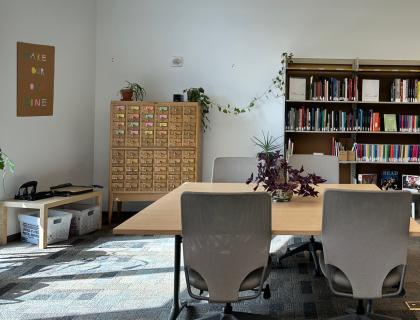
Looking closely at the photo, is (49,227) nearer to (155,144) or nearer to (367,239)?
(155,144)

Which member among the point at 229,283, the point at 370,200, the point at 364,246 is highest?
the point at 370,200

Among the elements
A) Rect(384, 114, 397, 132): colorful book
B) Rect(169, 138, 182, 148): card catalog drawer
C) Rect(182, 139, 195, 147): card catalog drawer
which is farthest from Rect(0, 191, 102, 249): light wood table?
Rect(384, 114, 397, 132): colorful book

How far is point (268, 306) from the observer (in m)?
3.01

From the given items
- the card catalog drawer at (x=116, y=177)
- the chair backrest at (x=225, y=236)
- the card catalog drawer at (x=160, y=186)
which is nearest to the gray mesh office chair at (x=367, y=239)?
the chair backrest at (x=225, y=236)

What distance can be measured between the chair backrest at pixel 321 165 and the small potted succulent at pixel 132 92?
7.72 ft

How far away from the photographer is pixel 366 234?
2143mm

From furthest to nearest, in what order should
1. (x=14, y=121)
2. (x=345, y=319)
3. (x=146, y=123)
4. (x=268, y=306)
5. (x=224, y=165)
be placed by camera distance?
Result: (x=146, y=123) < (x=14, y=121) < (x=224, y=165) < (x=268, y=306) < (x=345, y=319)

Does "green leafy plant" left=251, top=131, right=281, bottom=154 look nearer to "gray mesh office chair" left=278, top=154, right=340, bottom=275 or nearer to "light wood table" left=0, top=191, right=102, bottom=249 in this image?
"gray mesh office chair" left=278, top=154, right=340, bottom=275

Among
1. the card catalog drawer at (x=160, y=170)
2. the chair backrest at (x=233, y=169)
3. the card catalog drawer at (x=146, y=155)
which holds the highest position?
the card catalog drawer at (x=146, y=155)

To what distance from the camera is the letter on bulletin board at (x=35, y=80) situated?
4.69 metres

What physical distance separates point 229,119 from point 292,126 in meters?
0.82

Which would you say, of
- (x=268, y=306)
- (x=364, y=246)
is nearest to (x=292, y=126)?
(x=268, y=306)

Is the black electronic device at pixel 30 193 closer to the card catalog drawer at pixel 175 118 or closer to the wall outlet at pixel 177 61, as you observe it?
the card catalog drawer at pixel 175 118

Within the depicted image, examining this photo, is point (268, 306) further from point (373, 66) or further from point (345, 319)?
point (373, 66)
